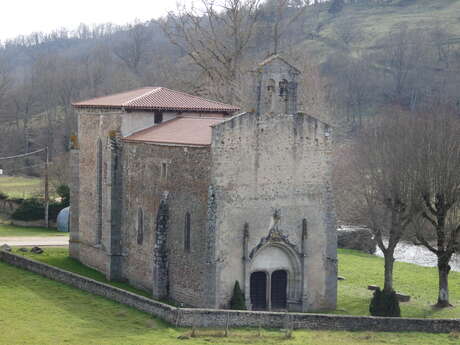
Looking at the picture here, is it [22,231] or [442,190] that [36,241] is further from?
[442,190]

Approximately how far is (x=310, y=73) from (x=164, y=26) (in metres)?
12.3

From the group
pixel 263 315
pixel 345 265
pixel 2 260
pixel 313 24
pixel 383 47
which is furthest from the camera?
pixel 313 24

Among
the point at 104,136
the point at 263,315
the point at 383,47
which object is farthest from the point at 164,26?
the point at 383,47

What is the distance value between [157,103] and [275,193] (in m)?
9.08

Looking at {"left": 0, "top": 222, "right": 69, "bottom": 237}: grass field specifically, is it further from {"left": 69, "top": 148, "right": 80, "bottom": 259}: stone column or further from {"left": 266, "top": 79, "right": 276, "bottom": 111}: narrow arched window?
{"left": 266, "top": 79, "right": 276, "bottom": 111}: narrow arched window

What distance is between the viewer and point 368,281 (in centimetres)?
4100

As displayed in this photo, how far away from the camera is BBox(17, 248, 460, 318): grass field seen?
115 ft

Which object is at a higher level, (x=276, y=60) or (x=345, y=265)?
(x=276, y=60)

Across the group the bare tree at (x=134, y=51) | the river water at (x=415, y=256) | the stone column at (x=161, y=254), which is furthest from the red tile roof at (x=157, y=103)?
the bare tree at (x=134, y=51)

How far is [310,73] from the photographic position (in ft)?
218

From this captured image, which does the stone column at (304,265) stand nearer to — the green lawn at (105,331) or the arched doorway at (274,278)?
the arched doorway at (274,278)

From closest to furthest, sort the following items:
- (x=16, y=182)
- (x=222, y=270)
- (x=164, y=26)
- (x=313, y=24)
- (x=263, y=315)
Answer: (x=263, y=315)
(x=222, y=270)
(x=164, y=26)
(x=16, y=182)
(x=313, y=24)

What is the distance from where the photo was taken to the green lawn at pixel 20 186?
208 feet

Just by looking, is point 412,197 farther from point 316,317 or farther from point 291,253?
point 316,317
